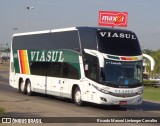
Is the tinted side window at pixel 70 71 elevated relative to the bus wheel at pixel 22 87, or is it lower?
elevated

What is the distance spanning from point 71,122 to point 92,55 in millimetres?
6646

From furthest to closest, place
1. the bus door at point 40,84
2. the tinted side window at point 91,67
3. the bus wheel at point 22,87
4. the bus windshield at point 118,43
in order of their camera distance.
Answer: the bus wheel at point 22,87
the bus door at point 40,84
the bus windshield at point 118,43
the tinted side window at point 91,67

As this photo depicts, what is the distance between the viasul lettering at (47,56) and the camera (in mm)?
24919

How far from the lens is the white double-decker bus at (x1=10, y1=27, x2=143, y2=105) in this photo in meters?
21.1

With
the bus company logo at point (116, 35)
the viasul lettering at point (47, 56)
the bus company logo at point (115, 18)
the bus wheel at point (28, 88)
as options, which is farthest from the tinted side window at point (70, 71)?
the bus company logo at point (115, 18)

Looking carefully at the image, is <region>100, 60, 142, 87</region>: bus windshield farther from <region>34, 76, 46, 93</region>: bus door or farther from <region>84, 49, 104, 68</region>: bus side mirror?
<region>34, 76, 46, 93</region>: bus door

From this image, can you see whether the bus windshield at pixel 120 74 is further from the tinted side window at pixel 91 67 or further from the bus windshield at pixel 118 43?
the bus windshield at pixel 118 43

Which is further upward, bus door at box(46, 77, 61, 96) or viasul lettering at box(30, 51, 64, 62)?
viasul lettering at box(30, 51, 64, 62)

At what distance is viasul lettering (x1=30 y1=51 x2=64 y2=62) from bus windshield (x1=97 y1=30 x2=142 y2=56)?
3.55 meters

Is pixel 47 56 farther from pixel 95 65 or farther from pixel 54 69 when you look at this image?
pixel 95 65

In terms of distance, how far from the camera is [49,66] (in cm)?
2617

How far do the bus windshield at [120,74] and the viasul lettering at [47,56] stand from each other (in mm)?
4060

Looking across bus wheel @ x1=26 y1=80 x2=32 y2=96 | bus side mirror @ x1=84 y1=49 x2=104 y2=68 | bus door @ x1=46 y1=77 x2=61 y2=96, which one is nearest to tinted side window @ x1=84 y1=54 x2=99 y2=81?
bus side mirror @ x1=84 y1=49 x2=104 y2=68

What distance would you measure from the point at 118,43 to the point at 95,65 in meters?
1.58
